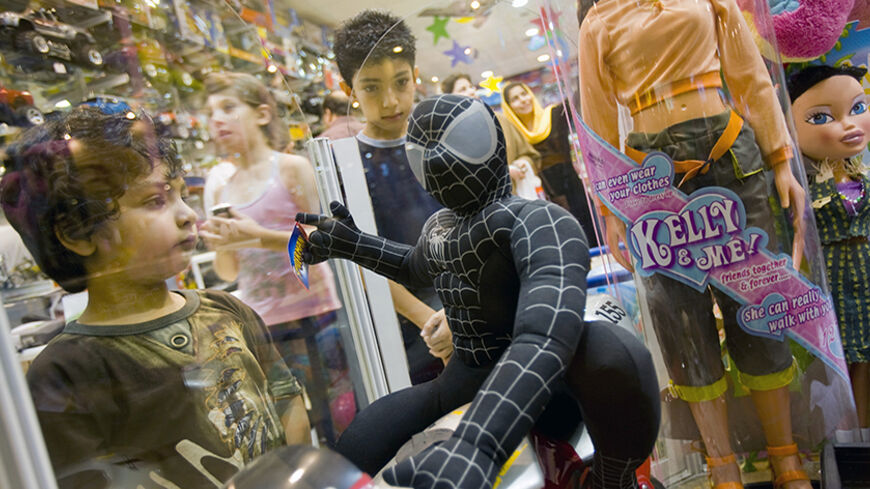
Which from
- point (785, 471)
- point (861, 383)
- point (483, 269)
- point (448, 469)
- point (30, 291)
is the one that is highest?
point (30, 291)

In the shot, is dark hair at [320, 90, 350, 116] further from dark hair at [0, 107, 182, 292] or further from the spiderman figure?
dark hair at [0, 107, 182, 292]

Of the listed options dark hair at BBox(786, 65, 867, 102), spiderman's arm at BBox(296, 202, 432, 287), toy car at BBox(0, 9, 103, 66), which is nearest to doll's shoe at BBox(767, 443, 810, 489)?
spiderman's arm at BBox(296, 202, 432, 287)

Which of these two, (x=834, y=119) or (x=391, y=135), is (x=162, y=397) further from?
(x=834, y=119)

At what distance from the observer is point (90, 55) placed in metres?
0.69

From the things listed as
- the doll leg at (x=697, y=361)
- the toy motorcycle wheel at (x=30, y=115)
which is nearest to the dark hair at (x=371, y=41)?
the toy motorcycle wheel at (x=30, y=115)

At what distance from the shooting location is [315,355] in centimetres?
96

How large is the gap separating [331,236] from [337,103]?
443 millimetres

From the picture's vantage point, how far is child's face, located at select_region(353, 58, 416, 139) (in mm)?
918

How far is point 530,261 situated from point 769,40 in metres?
0.82

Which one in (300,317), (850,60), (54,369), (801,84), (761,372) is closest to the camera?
(54,369)

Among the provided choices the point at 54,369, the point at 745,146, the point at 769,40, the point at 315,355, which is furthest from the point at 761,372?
the point at 54,369

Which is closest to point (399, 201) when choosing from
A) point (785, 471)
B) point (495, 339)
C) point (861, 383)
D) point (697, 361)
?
point (495, 339)

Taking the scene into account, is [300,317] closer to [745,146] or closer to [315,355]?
[315,355]

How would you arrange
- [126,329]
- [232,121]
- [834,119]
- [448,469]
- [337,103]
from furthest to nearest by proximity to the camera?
[834,119] → [337,103] → [232,121] → [126,329] → [448,469]
